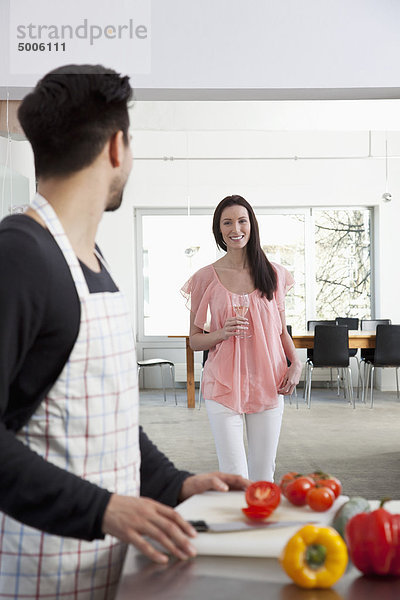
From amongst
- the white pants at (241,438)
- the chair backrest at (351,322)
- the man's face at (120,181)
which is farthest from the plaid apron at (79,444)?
the chair backrest at (351,322)

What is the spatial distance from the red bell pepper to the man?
8.7 inches

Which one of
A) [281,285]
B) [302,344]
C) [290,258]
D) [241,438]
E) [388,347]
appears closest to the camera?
[241,438]

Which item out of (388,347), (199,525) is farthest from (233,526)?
(388,347)

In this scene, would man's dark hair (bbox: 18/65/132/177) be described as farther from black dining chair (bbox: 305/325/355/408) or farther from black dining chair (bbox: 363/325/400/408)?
black dining chair (bbox: 363/325/400/408)

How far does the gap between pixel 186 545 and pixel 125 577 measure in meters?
0.09

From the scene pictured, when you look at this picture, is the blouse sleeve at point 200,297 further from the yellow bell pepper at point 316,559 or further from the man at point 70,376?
the yellow bell pepper at point 316,559

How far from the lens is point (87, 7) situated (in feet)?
10.6

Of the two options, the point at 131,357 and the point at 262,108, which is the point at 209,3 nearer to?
the point at 131,357

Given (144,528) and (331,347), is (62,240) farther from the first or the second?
(331,347)

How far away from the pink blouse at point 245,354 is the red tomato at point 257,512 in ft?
5.76

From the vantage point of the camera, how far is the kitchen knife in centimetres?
106

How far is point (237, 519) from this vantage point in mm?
1127

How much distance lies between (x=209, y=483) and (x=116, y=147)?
60 centimetres

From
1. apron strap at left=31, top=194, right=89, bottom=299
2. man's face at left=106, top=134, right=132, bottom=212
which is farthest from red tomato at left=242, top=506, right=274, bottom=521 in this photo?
man's face at left=106, top=134, right=132, bottom=212
